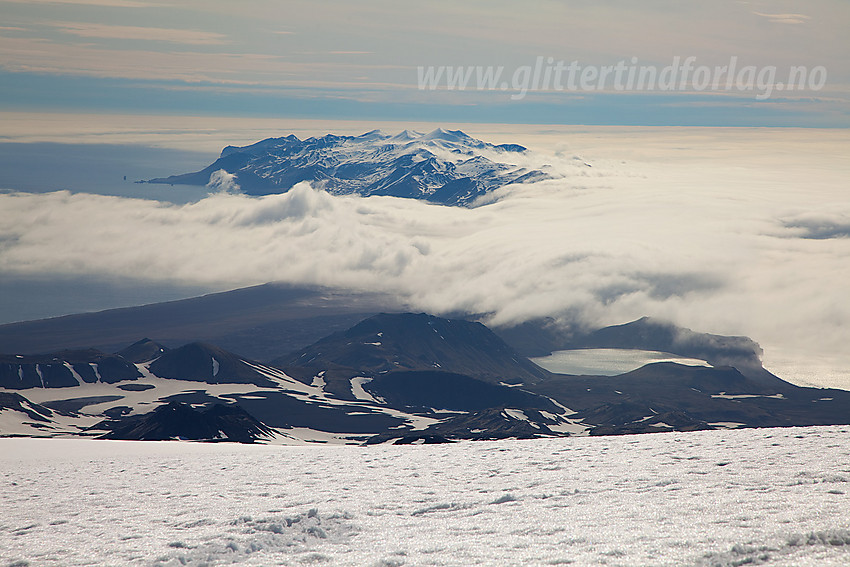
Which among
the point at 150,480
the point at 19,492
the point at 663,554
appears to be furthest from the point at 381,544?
the point at 19,492

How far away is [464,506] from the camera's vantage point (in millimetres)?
29094

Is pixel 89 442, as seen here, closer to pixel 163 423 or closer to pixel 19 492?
pixel 19 492

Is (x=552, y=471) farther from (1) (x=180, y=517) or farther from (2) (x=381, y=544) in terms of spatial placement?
(1) (x=180, y=517)

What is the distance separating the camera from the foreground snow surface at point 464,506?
876 inches

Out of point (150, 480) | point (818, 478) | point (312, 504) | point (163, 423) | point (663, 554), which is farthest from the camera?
point (163, 423)

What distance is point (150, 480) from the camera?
38.1m

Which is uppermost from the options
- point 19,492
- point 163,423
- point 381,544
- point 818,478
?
point 818,478

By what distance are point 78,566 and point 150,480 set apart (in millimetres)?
14237

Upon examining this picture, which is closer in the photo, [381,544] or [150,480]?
[381,544]

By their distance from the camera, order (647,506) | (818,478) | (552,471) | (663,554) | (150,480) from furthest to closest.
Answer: (150,480) < (552,471) < (818,478) < (647,506) < (663,554)

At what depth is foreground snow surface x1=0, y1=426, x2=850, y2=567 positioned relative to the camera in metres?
22.2

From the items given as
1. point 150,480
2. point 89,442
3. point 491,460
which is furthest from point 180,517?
point 89,442

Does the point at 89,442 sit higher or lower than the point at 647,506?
lower

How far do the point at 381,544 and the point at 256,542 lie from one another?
4523mm
